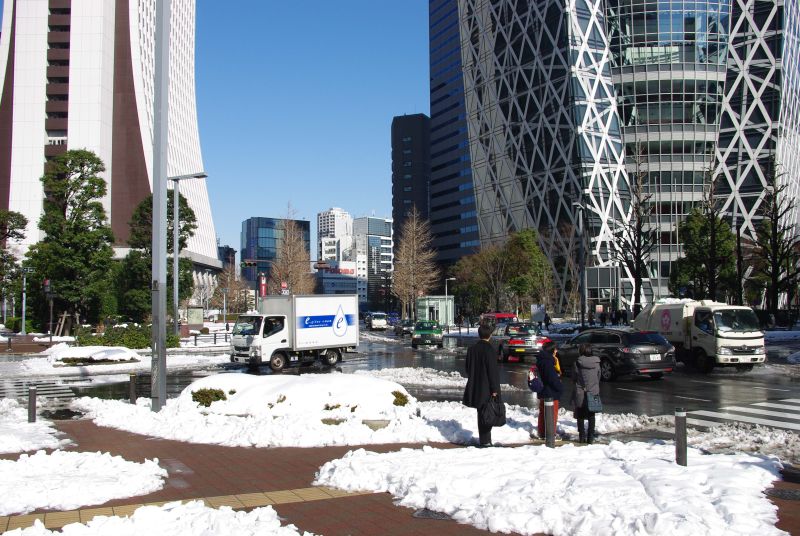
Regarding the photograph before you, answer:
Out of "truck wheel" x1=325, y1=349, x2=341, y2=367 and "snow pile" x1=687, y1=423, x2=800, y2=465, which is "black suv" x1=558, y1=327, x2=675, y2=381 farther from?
"truck wheel" x1=325, y1=349, x2=341, y2=367

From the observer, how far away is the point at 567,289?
267 feet

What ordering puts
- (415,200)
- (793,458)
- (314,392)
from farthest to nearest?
(415,200), (314,392), (793,458)

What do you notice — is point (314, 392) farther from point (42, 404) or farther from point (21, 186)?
point (21, 186)

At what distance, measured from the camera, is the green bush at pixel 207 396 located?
14.2 m

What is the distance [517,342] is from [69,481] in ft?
82.0

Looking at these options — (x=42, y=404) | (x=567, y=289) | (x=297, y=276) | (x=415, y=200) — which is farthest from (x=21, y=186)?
(x=415, y=200)

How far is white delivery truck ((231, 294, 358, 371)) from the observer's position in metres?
28.0

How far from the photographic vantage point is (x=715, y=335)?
24.2 meters

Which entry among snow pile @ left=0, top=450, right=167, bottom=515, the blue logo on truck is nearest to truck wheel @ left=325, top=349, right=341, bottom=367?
the blue logo on truck

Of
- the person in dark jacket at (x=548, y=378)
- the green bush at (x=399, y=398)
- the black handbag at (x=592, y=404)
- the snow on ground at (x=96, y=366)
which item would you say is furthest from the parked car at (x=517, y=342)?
the black handbag at (x=592, y=404)

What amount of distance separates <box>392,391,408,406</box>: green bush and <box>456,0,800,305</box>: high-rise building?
63738mm

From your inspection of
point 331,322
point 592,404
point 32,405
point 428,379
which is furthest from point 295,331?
point 592,404

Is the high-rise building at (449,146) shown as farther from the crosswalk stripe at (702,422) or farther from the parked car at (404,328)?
the crosswalk stripe at (702,422)

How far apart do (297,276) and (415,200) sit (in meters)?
108
